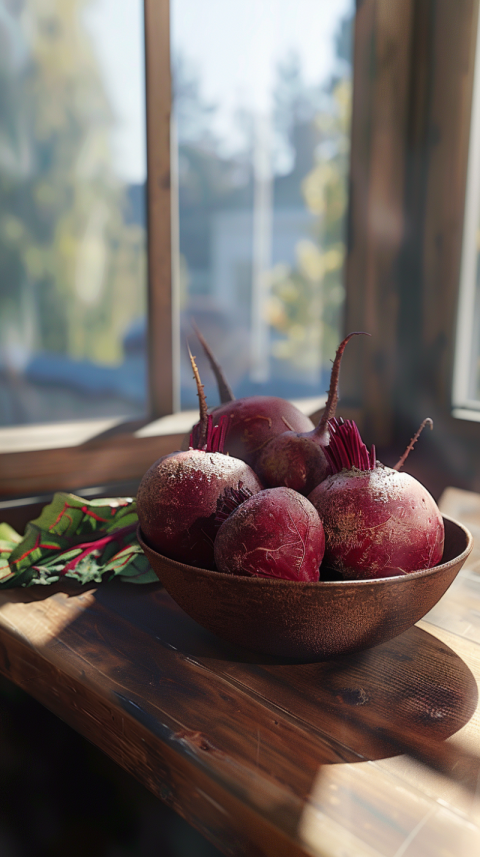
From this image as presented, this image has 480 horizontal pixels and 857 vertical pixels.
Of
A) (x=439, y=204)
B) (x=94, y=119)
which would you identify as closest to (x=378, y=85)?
(x=439, y=204)

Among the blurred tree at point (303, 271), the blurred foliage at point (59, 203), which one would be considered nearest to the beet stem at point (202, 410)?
the blurred foliage at point (59, 203)

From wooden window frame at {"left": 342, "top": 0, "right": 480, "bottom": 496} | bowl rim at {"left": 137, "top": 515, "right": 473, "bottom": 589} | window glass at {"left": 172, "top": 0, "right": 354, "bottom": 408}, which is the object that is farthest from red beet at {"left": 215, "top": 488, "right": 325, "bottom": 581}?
window glass at {"left": 172, "top": 0, "right": 354, "bottom": 408}

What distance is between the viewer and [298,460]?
23.7 inches

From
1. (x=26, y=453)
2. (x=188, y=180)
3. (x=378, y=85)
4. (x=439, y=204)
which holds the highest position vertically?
(x=188, y=180)

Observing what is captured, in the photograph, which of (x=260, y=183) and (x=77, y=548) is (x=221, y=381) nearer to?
(x=77, y=548)

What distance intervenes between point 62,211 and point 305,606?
749 centimetres

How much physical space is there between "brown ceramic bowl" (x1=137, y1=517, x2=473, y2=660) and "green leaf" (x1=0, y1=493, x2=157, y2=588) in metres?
0.24

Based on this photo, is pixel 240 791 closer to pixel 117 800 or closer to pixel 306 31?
pixel 117 800

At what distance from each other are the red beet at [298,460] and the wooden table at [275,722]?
0.18m

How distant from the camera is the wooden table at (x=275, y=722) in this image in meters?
0.39

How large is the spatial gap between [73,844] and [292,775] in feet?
2.22

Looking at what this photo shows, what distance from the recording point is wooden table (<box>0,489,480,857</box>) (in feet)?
1.27

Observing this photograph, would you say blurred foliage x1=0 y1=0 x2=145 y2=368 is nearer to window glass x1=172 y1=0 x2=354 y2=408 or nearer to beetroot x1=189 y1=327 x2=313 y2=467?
window glass x1=172 y1=0 x2=354 y2=408

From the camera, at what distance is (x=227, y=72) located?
22.4 feet
